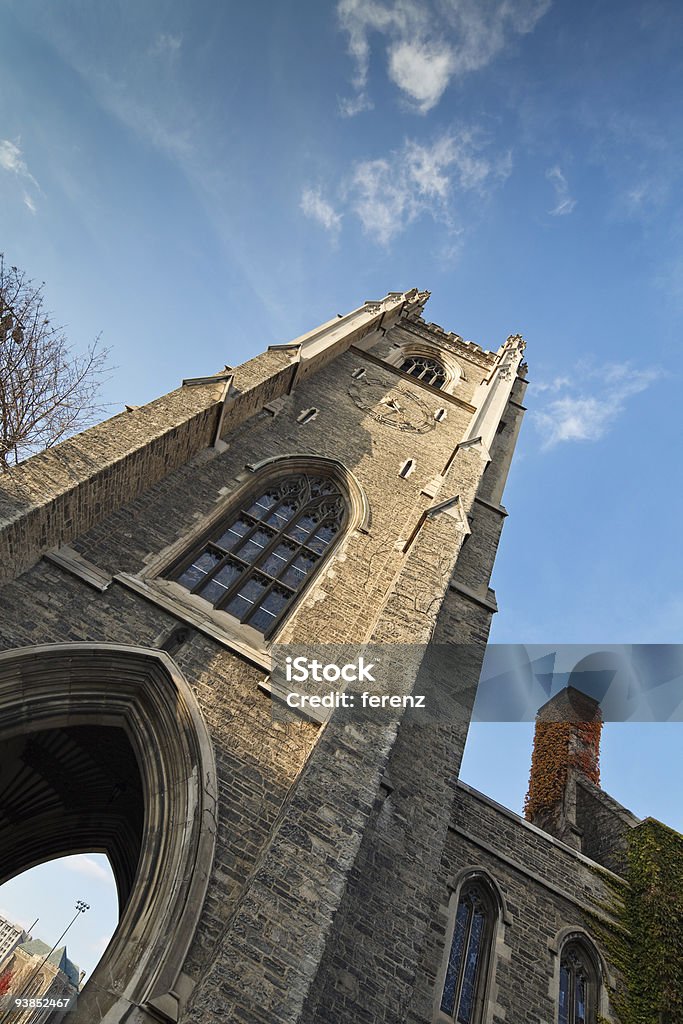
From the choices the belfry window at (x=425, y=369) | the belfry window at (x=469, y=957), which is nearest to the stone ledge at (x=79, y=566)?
the belfry window at (x=469, y=957)

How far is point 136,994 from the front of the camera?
463 cm

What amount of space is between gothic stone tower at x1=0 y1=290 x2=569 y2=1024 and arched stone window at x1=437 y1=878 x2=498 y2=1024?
125mm

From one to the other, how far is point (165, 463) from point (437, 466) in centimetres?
597

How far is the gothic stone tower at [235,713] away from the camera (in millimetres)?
5000

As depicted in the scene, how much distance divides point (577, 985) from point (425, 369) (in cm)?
1476

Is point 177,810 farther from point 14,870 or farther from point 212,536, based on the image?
point 14,870

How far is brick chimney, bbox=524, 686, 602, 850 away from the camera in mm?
12773

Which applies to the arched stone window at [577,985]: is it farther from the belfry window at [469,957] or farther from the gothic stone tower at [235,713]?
the belfry window at [469,957]

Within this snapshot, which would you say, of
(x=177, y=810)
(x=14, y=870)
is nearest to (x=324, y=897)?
(x=177, y=810)

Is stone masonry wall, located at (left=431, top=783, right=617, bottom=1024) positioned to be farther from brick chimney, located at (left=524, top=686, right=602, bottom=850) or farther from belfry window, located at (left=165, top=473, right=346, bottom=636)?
belfry window, located at (left=165, top=473, right=346, bottom=636)

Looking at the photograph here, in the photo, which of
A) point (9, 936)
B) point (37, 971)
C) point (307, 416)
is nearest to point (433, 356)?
point (307, 416)

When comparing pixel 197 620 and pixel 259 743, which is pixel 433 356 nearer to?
pixel 197 620

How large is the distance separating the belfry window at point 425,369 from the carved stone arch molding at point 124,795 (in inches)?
521

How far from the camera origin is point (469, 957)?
7676 millimetres
